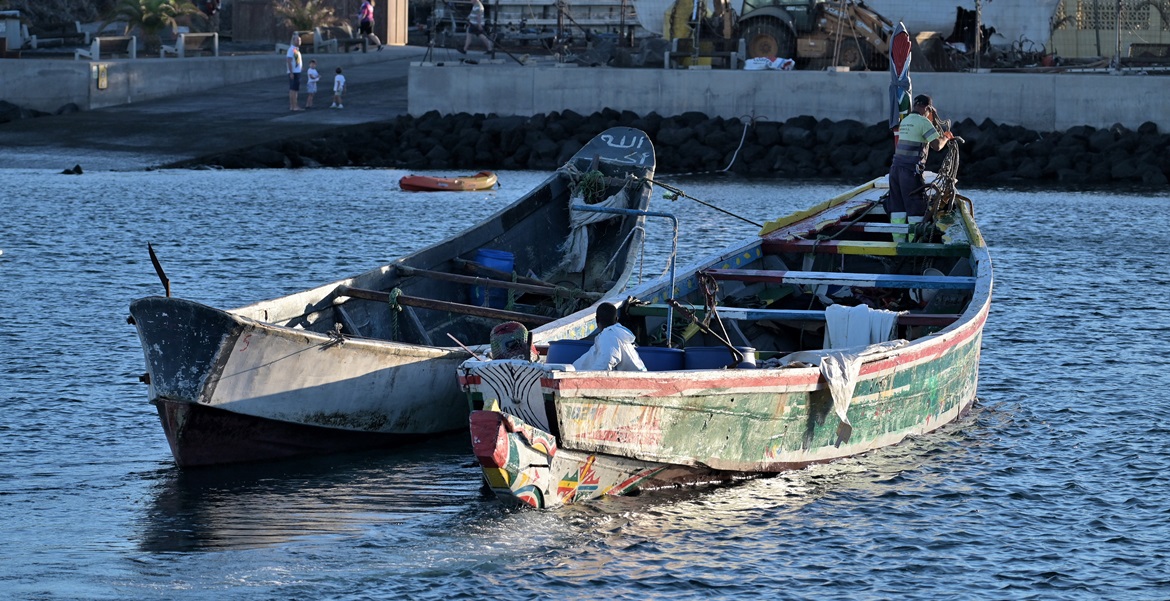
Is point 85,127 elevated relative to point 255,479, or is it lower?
elevated

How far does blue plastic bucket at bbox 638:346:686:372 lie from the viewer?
1209 cm

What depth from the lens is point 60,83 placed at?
42.5m

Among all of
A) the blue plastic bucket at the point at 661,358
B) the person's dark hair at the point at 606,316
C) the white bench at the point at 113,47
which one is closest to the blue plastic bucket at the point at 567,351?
the person's dark hair at the point at 606,316

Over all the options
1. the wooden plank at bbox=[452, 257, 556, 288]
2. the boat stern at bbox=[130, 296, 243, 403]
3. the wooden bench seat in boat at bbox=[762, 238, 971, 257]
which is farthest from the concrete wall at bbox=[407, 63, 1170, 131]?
the boat stern at bbox=[130, 296, 243, 403]

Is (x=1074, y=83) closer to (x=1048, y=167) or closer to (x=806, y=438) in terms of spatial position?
(x=1048, y=167)

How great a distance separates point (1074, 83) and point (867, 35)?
6076mm

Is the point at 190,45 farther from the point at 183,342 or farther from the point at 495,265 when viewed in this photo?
A: the point at 183,342

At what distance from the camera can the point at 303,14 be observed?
2023 inches

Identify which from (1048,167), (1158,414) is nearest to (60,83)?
(1048,167)

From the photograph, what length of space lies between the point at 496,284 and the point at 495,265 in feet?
5.45

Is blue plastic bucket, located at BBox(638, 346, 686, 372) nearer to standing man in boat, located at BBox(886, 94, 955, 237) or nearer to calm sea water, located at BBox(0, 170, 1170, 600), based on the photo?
calm sea water, located at BBox(0, 170, 1170, 600)

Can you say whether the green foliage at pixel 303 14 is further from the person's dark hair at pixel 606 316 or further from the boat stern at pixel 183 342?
the person's dark hair at pixel 606 316

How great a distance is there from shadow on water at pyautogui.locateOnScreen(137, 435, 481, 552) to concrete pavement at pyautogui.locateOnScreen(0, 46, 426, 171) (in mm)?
26089

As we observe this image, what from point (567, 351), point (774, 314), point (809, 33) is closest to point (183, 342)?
point (567, 351)
